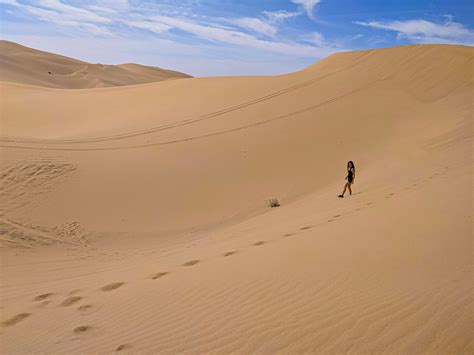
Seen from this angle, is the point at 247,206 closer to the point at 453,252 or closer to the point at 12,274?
the point at 12,274

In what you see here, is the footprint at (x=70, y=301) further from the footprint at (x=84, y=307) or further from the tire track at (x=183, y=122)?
the tire track at (x=183, y=122)

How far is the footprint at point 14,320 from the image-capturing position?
3.91m

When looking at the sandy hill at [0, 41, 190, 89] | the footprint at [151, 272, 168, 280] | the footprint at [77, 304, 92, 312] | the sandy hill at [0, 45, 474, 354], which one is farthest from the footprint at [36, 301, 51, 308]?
the sandy hill at [0, 41, 190, 89]

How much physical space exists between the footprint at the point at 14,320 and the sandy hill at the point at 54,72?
145 ft

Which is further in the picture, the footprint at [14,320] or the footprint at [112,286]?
the footprint at [112,286]

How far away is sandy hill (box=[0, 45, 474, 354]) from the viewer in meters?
3.12

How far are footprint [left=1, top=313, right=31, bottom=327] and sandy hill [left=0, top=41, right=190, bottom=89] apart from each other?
44257 millimetres

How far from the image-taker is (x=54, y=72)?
55.6 meters

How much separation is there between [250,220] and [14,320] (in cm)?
512

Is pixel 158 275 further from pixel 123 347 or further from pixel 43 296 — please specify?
pixel 123 347

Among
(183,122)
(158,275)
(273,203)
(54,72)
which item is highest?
(54,72)

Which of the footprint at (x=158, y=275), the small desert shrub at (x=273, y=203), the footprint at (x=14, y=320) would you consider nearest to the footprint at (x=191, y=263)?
the footprint at (x=158, y=275)

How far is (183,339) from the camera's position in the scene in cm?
308

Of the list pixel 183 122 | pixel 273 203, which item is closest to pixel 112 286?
pixel 273 203
